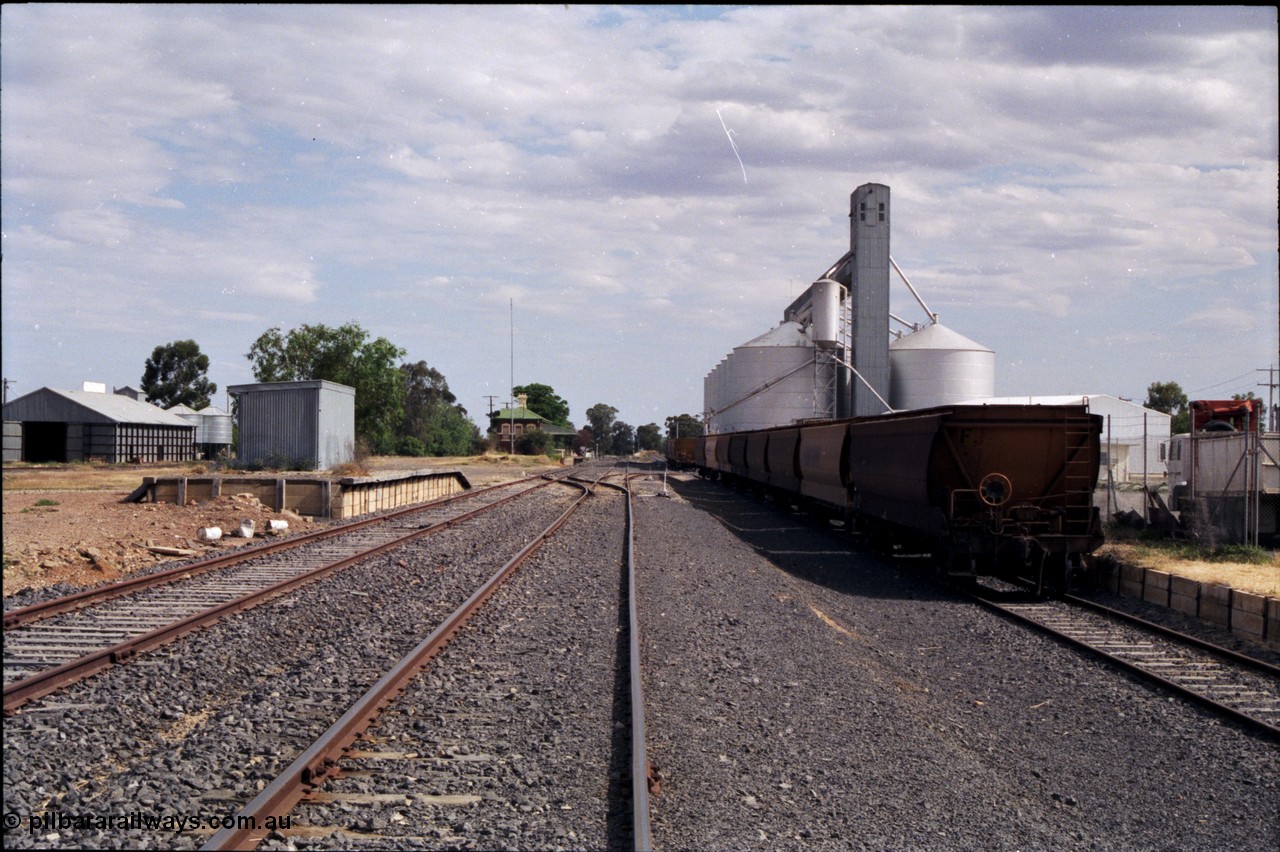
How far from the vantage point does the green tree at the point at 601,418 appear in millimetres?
174625

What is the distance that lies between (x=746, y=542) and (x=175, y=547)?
34.6 feet

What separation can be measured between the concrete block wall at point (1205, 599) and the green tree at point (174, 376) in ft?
387

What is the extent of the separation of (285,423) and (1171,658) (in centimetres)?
2840

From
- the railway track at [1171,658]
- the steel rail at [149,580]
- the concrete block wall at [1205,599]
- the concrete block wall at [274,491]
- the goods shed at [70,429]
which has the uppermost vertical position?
the goods shed at [70,429]

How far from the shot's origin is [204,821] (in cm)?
508

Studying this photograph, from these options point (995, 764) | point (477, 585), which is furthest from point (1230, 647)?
Answer: point (477, 585)

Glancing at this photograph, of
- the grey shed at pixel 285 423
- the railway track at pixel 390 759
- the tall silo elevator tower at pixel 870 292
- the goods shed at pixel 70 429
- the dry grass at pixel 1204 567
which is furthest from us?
the goods shed at pixel 70 429

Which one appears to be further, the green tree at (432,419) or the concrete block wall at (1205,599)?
the green tree at (432,419)

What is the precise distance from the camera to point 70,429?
57375 millimetres

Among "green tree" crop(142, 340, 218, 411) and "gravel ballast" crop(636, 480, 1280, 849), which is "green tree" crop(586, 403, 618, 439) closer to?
"green tree" crop(142, 340, 218, 411)

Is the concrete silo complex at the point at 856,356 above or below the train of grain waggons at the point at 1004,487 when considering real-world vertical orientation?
above

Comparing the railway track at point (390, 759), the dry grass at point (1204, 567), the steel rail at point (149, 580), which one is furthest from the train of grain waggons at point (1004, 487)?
the steel rail at point (149, 580)

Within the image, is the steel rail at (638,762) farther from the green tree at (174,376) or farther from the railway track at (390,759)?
the green tree at (174,376)

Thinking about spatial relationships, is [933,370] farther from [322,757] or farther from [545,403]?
[545,403]
